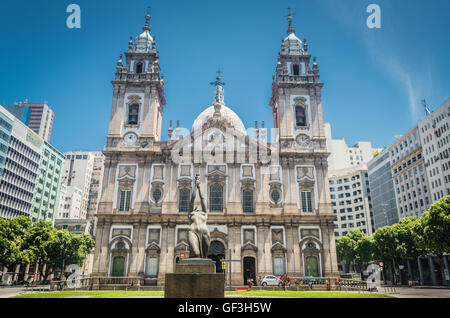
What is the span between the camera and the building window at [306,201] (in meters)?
37.6

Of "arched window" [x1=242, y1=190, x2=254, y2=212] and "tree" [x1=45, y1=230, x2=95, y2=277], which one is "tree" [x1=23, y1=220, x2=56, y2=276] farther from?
"arched window" [x1=242, y1=190, x2=254, y2=212]

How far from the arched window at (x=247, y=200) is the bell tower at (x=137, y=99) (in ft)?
38.2

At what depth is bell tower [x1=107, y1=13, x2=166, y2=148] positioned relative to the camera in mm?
39938

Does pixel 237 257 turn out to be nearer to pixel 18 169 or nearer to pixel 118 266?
pixel 118 266

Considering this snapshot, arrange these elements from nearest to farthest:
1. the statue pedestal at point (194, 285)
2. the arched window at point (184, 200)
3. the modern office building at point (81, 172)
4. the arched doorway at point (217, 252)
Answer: the statue pedestal at point (194, 285)
the arched doorway at point (217, 252)
the arched window at point (184, 200)
the modern office building at point (81, 172)

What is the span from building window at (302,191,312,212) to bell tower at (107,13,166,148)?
56.7 feet

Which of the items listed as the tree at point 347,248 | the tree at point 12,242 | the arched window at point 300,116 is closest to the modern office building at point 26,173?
the tree at point 12,242

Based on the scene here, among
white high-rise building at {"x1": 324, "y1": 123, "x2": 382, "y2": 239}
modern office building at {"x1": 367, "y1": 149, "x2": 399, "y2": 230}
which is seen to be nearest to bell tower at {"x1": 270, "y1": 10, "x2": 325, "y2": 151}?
modern office building at {"x1": 367, "y1": 149, "x2": 399, "y2": 230}

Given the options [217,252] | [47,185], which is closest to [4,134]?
[47,185]

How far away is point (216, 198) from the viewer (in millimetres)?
37625

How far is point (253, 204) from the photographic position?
123 ft

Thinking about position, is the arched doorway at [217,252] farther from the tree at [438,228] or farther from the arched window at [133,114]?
the tree at [438,228]

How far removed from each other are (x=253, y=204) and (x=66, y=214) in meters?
72.3

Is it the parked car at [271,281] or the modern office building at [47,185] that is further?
the modern office building at [47,185]
